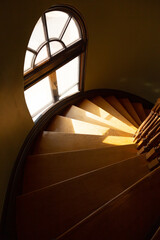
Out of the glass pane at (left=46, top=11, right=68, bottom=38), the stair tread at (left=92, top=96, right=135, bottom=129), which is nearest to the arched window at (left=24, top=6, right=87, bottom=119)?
the glass pane at (left=46, top=11, right=68, bottom=38)

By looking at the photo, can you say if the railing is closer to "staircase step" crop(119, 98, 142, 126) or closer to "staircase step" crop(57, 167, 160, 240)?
"staircase step" crop(57, 167, 160, 240)

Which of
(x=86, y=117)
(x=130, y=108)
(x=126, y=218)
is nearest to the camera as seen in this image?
(x=126, y=218)

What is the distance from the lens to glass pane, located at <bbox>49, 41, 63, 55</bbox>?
2.05m

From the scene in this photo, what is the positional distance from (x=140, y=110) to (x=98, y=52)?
1446mm

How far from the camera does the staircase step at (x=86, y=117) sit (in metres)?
2.58

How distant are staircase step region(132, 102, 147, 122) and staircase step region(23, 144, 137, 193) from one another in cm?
170

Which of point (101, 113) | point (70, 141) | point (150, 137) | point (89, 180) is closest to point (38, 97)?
point (70, 141)

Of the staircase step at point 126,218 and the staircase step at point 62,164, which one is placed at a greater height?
the staircase step at point 62,164

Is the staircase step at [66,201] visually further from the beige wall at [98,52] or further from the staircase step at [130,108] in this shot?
the staircase step at [130,108]

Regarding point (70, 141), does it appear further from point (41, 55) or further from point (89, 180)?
point (41, 55)

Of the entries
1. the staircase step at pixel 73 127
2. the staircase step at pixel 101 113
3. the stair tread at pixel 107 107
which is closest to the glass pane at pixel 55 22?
the staircase step at pixel 73 127

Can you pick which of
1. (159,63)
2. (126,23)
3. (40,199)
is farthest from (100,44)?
(40,199)

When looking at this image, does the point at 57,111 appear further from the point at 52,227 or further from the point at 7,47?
the point at 52,227

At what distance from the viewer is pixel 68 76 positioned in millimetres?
2684
